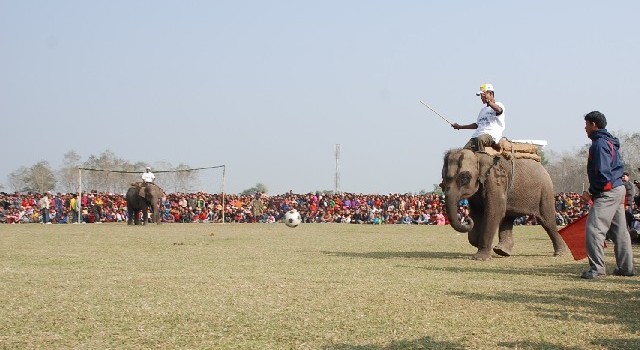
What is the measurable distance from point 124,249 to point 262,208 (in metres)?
38.3

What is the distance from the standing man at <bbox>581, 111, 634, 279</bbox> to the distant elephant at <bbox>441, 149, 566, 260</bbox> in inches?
108

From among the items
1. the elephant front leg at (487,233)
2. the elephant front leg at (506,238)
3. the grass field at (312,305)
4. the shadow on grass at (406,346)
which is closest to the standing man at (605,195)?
the grass field at (312,305)

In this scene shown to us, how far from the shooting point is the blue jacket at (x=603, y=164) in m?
10.7

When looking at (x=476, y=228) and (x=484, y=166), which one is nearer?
(x=484, y=166)

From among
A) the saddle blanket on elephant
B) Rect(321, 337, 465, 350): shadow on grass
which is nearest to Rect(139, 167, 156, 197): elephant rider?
the saddle blanket on elephant

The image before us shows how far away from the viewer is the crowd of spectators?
46.6 metres

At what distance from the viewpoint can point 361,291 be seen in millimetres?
8383

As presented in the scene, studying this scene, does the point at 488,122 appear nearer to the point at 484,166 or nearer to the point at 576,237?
the point at 484,166

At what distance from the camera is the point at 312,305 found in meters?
7.36

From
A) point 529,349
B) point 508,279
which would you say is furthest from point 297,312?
point 508,279

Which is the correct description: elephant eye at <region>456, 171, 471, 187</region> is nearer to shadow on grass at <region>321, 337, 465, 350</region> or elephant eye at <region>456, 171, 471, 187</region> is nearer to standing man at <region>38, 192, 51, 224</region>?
shadow on grass at <region>321, 337, 465, 350</region>

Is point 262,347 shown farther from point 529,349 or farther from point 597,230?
point 597,230

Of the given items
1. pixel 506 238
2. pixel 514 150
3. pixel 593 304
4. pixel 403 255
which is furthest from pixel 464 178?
pixel 593 304

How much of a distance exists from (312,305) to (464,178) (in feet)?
22.3
